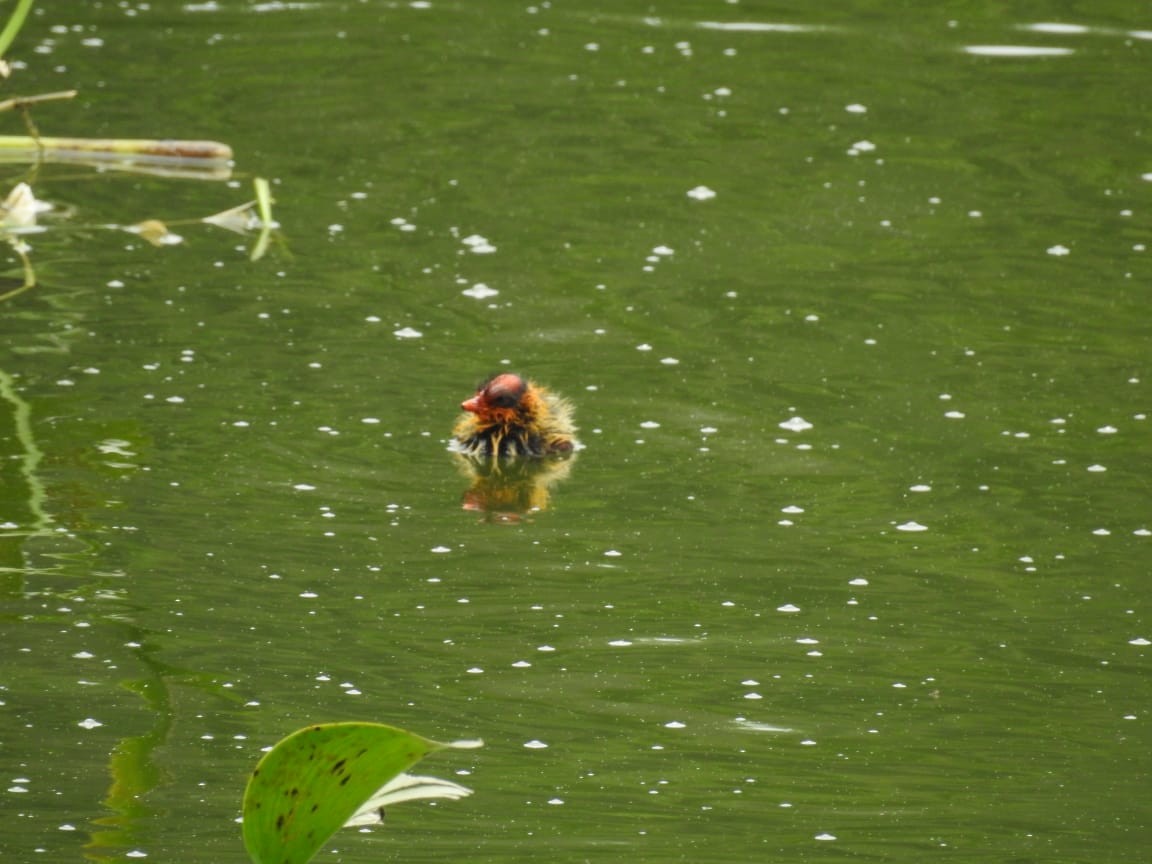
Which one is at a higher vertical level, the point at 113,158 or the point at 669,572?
the point at 113,158

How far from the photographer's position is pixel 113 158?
35.1 ft

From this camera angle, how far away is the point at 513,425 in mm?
7367

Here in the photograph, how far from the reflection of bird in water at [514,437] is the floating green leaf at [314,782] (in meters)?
4.64

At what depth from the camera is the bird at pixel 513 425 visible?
7305 millimetres

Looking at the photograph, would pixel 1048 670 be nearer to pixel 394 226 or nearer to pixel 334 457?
pixel 334 457

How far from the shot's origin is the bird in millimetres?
7305

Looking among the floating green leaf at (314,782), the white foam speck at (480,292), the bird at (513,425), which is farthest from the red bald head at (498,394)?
the floating green leaf at (314,782)

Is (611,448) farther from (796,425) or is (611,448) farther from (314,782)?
(314,782)

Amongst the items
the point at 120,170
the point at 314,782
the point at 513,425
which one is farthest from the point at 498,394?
the point at 314,782

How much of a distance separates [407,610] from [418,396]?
1.97 metres

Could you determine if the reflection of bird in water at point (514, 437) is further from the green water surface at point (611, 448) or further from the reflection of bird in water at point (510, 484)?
the green water surface at point (611, 448)

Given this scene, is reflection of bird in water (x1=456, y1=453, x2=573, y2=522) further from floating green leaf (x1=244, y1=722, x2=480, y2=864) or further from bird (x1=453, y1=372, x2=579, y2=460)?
floating green leaf (x1=244, y1=722, x2=480, y2=864)

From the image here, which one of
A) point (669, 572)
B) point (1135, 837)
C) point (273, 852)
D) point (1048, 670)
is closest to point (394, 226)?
point (669, 572)

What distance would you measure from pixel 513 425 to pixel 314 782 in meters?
4.86
